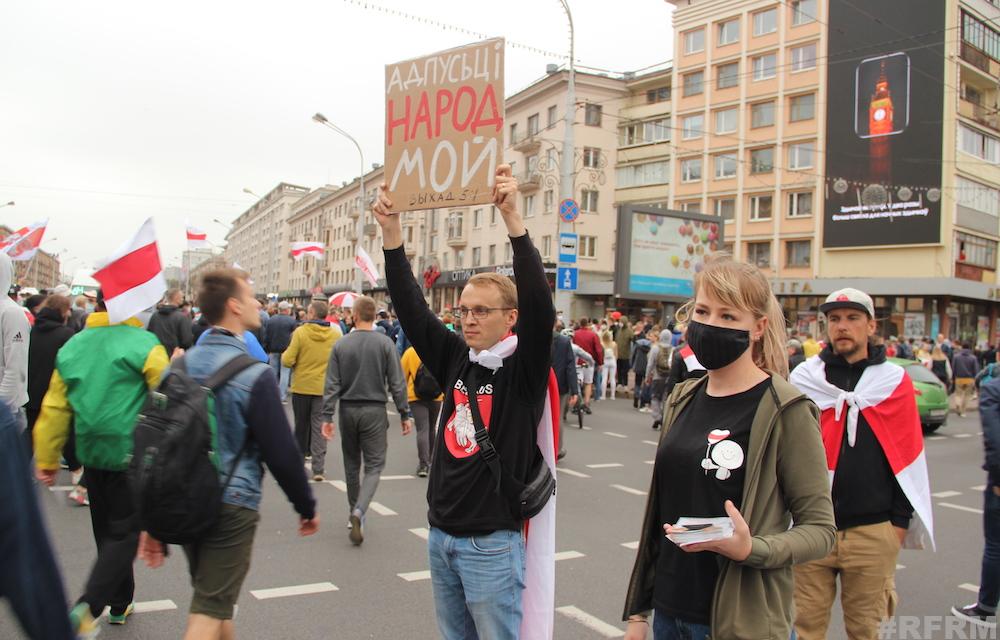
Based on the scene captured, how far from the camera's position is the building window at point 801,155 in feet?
126

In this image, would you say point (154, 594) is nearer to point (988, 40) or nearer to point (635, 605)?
point (635, 605)

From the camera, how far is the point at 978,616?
15.2ft

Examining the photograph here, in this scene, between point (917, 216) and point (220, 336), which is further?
point (917, 216)

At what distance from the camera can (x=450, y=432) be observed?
2.72 metres

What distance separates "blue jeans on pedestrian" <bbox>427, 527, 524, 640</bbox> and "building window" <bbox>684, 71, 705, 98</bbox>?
44.2 metres

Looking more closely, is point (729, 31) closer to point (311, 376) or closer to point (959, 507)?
point (959, 507)

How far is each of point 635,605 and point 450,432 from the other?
0.89m

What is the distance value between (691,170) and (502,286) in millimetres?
43123

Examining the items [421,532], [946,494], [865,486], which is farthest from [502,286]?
Answer: [946,494]

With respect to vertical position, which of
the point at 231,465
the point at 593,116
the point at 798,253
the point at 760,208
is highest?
the point at 593,116

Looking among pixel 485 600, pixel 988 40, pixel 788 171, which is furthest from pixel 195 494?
pixel 988 40

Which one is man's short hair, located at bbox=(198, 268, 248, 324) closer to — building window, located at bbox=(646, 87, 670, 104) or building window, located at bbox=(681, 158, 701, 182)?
building window, located at bbox=(681, 158, 701, 182)

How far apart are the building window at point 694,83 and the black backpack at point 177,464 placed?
44150 mm

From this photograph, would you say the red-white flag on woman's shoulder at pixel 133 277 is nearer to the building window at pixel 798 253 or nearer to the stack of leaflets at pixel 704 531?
the stack of leaflets at pixel 704 531
